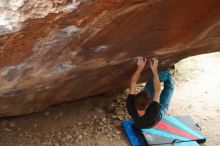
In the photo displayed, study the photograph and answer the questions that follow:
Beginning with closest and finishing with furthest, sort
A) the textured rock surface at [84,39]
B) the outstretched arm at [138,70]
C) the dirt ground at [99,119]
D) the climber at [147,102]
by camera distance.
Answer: the textured rock surface at [84,39], the outstretched arm at [138,70], the climber at [147,102], the dirt ground at [99,119]

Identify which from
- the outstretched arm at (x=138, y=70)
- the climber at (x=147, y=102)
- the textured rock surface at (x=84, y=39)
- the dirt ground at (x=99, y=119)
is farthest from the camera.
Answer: the dirt ground at (x=99, y=119)

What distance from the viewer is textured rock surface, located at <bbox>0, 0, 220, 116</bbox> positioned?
239 centimetres

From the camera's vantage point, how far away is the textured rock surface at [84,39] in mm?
2389

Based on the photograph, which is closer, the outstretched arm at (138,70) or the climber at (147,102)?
the outstretched arm at (138,70)

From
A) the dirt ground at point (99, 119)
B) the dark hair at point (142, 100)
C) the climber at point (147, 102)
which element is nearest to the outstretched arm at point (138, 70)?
the climber at point (147, 102)

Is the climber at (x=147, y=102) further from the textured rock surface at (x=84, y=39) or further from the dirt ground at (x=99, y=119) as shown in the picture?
the dirt ground at (x=99, y=119)

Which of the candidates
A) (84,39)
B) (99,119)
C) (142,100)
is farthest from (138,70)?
(84,39)

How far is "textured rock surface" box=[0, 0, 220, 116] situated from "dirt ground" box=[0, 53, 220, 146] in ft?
0.96

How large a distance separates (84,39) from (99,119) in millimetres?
1896

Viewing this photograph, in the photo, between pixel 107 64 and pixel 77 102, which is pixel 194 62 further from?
pixel 107 64

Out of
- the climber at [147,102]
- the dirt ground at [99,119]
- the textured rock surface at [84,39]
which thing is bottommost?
the dirt ground at [99,119]

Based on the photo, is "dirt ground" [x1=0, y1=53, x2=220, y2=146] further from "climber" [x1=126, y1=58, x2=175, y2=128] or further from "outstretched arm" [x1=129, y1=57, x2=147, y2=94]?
"outstretched arm" [x1=129, y1=57, x2=147, y2=94]

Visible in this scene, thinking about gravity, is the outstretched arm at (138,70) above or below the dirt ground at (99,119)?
above

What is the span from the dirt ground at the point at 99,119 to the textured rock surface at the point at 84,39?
292 millimetres
